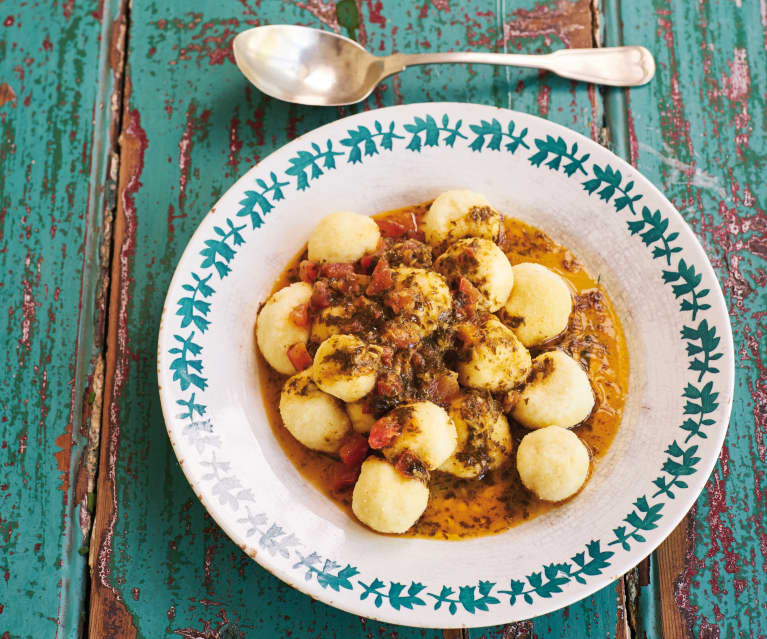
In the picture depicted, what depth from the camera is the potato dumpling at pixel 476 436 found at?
1.87 metres

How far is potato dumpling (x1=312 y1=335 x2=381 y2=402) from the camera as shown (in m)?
1.79

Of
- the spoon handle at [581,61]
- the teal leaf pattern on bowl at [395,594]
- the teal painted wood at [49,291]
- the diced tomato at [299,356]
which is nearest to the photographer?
the teal leaf pattern on bowl at [395,594]

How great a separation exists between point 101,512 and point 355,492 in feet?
2.57

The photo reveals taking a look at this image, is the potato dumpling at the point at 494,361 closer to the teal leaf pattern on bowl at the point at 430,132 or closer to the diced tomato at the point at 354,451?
the diced tomato at the point at 354,451

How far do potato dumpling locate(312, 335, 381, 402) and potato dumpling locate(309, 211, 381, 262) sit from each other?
29cm

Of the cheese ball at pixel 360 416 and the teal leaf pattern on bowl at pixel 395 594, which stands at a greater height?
the cheese ball at pixel 360 416

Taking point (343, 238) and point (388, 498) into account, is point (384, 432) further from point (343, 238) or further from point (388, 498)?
point (343, 238)

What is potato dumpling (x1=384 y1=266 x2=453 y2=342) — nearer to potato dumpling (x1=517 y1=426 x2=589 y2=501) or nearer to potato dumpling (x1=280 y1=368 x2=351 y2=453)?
potato dumpling (x1=280 y1=368 x2=351 y2=453)

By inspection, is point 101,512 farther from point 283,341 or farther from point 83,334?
point 283,341

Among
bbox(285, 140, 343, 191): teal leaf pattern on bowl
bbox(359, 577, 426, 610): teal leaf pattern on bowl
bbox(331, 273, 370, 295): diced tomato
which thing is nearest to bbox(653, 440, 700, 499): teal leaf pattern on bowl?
bbox(359, 577, 426, 610): teal leaf pattern on bowl

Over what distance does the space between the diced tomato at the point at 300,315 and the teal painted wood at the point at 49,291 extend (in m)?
0.69

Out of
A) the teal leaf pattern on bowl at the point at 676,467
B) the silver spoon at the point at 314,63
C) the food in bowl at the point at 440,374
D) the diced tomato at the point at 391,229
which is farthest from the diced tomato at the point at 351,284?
the teal leaf pattern on bowl at the point at 676,467

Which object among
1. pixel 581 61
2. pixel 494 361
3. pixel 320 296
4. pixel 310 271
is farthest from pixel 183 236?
pixel 581 61

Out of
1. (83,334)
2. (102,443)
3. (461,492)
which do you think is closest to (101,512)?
(102,443)
